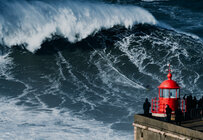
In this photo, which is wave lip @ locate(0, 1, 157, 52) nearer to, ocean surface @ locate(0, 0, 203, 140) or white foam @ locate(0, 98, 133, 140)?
ocean surface @ locate(0, 0, 203, 140)

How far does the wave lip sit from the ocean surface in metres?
0.06

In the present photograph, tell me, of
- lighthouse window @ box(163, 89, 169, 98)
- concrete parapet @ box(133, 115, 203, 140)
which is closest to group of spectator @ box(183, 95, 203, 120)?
lighthouse window @ box(163, 89, 169, 98)

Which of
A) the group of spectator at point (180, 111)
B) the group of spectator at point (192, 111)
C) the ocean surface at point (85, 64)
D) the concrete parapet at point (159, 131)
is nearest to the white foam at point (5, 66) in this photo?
the ocean surface at point (85, 64)

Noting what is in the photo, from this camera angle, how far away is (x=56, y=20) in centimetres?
3005

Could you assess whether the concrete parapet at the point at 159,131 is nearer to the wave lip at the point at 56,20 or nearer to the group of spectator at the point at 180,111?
the group of spectator at the point at 180,111

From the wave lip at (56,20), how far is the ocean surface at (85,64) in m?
0.06

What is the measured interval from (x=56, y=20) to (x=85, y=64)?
5837 mm

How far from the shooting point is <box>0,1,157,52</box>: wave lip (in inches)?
1104

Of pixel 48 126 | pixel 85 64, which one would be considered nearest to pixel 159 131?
pixel 48 126

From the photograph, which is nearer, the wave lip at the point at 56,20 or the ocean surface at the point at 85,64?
Answer: the ocean surface at the point at 85,64

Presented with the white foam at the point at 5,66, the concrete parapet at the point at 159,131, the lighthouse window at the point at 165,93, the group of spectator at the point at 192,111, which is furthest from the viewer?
the white foam at the point at 5,66

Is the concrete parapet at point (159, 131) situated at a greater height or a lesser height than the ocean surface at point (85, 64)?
lesser

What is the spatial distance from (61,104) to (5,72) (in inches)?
198

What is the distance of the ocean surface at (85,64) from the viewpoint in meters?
17.7
